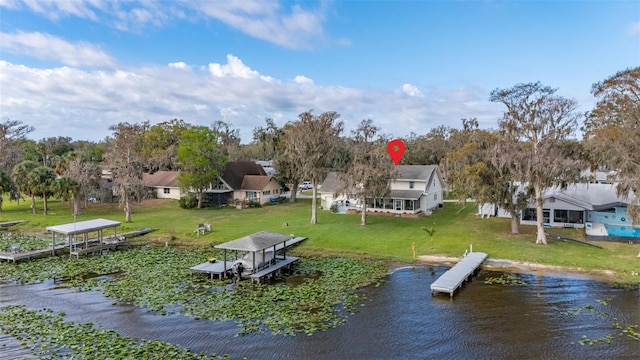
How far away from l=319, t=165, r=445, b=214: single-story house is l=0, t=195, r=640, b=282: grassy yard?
189 cm

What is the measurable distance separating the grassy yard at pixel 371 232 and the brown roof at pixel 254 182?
3726 mm

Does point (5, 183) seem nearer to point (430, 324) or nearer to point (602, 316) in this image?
point (430, 324)

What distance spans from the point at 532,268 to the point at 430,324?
10448 millimetres

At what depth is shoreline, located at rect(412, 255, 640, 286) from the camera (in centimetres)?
2161

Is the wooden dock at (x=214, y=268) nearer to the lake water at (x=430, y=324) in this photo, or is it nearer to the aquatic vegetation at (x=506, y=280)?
the lake water at (x=430, y=324)

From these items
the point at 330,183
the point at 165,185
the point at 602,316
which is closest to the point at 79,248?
the point at 330,183

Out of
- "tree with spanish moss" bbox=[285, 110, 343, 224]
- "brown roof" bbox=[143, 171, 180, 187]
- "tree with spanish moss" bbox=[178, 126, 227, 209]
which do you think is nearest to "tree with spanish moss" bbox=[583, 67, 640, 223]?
"tree with spanish moss" bbox=[285, 110, 343, 224]

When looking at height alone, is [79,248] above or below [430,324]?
above

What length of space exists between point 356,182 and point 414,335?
19153 mm

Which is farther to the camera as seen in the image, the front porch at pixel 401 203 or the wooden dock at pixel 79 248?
the front porch at pixel 401 203

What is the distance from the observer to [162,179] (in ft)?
181

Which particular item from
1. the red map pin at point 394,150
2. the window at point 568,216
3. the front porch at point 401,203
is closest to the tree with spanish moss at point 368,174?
the red map pin at point 394,150

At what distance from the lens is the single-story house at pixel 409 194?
4028 centimetres

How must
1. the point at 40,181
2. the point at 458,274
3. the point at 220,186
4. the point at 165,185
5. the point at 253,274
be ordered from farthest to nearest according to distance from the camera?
the point at 165,185, the point at 220,186, the point at 40,181, the point at 253,274, the point at 458,274
